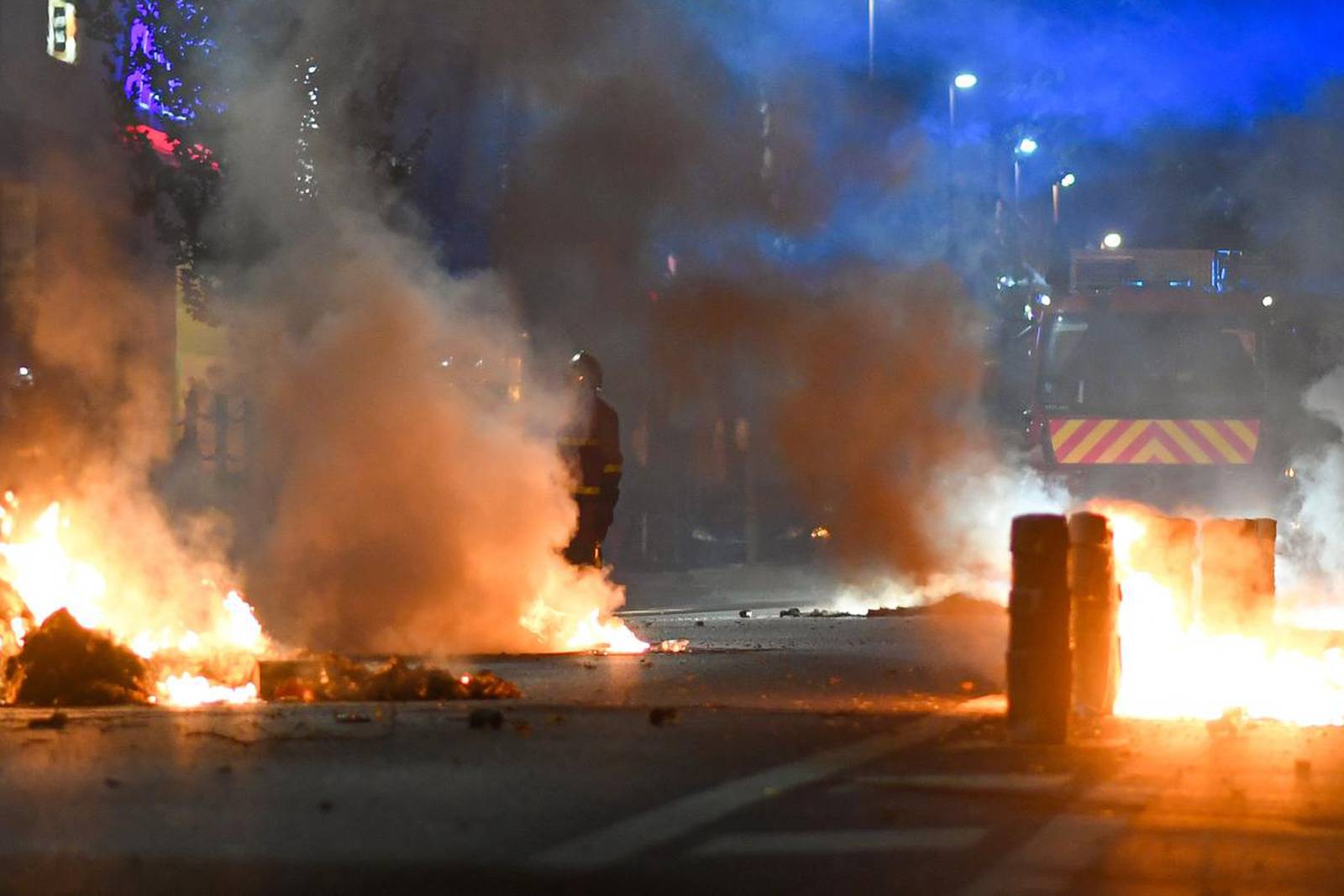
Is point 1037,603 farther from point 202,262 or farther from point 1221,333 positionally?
point 202,262

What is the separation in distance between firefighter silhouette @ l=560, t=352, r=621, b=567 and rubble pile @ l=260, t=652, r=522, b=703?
3652mm

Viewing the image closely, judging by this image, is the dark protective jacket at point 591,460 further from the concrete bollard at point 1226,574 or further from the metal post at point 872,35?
the concrete bollard at point 1226,574

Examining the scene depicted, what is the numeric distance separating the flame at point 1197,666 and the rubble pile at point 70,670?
456cm

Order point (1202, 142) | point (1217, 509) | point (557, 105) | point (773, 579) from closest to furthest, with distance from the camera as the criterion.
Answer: point (557, 105)
point (1217, 509)
point (1202, 142)
point (773, 579)

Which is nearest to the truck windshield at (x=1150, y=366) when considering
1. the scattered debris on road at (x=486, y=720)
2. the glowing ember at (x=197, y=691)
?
the glowing ember at (x=197, y=691)

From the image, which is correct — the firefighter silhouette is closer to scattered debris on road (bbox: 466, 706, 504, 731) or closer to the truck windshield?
the truck windshield

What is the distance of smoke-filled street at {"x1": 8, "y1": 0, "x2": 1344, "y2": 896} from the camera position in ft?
19.1

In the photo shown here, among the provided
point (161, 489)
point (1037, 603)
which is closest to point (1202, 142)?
point (161, 489)

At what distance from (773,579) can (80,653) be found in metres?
19.1

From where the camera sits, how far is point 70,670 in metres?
9.35

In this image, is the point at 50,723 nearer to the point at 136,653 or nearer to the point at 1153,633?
the point at 136,653

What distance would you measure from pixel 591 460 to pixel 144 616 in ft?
11.4

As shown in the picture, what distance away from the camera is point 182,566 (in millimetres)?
11820

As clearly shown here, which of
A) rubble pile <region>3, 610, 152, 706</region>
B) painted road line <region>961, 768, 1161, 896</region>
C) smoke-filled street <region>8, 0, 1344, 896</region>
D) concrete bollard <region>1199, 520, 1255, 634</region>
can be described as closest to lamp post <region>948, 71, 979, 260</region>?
smoke-filled street <region>8, 0, 1344, 896</region>
